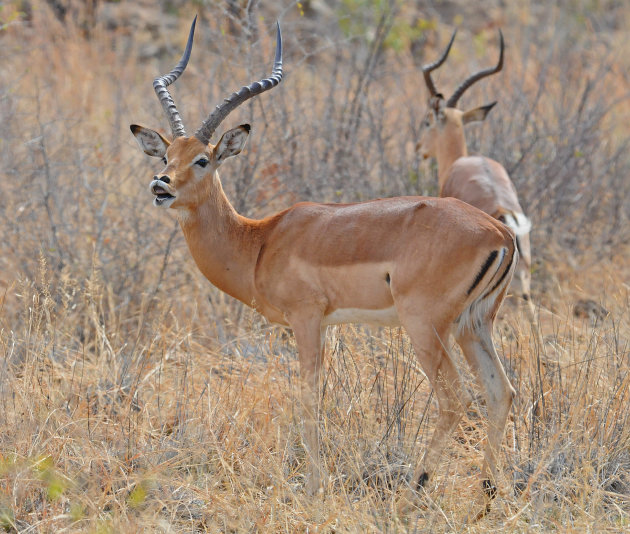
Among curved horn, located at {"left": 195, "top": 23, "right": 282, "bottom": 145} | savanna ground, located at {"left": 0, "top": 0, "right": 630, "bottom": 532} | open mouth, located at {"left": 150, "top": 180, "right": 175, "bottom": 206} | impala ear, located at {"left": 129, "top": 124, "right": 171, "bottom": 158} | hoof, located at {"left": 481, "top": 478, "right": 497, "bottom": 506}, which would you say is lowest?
hoof, located at {"left": 481, "top": 478, "right": 497, "bottom": 506}

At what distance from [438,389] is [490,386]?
274 millimetres

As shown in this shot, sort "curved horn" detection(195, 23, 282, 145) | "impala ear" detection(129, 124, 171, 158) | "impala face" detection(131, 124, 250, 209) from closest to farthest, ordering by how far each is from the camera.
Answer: "impala face" detection(131, 124, 250, 209) → "curved horn" detection(195, 23, 282, 145) → "impala ear" detection(129, 124, 171, 158)

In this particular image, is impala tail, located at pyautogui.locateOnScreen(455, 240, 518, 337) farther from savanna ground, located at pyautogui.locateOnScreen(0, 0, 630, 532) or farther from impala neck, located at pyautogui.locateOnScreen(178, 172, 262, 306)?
impala neck, located at pyautogui.locateOnScreen(178, 172, 262, 306)

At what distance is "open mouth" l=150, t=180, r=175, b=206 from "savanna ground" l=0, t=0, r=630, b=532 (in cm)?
80

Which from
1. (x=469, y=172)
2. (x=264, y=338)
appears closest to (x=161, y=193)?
(x=264, y=338)

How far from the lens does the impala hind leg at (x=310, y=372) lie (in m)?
4.26

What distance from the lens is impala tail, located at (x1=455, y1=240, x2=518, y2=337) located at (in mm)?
4008

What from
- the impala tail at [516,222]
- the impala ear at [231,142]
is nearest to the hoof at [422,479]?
the impala ear at [231,142]

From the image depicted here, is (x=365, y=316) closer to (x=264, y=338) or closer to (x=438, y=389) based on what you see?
(x=438, y=389)

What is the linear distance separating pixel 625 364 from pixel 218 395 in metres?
2.20

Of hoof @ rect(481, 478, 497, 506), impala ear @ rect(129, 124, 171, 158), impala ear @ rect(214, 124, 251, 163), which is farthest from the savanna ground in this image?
impala ear @ rect(214, 124, 251, 163)

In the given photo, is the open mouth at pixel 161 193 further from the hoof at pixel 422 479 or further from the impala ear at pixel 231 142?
the hoof at pixel 422 479

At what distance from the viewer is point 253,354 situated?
557cm

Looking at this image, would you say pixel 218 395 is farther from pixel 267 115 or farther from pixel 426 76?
pixel 426 76
